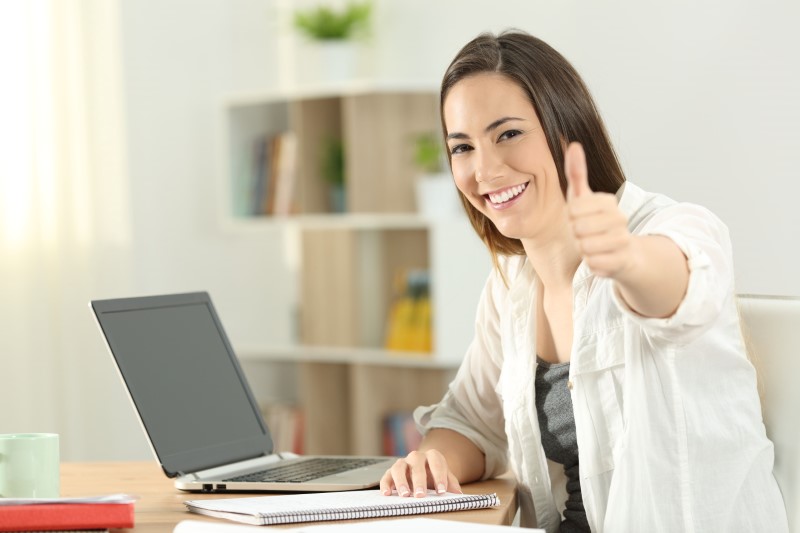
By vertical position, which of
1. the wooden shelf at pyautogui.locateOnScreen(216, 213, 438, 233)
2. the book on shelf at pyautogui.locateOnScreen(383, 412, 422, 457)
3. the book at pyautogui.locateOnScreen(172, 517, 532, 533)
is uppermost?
the wooden shelf at pyautogui.locateOnScreen(216, 213, 438, 233)

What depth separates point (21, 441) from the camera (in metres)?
1.33

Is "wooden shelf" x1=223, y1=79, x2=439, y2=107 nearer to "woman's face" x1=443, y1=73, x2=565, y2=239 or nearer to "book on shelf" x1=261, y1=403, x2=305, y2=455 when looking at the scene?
"book on shelf" x1=261, y1=403, x2=305, y2=455

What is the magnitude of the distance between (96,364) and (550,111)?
2.22 meters

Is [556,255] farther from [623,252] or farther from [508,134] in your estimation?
[623,252]

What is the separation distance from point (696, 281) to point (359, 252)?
2.54m

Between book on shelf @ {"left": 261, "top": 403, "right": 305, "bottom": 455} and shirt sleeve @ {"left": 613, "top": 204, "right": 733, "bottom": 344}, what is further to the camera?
book on shelf @ {"left": 261, "top": 403, "right": 305, "bottom": 455}

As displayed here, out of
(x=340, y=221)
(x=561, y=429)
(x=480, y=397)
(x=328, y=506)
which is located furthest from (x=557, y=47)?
(x=328, y=506)

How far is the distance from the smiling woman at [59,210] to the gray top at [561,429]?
198 cm

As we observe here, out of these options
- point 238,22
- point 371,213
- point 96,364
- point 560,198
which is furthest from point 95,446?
point 560,198

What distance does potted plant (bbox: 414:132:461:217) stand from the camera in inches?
135

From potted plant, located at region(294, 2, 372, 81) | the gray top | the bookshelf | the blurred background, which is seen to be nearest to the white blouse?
the gray top

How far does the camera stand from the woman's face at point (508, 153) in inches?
59.6

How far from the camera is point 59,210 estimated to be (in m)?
3.30

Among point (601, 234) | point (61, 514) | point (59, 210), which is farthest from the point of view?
point (59, 210)
